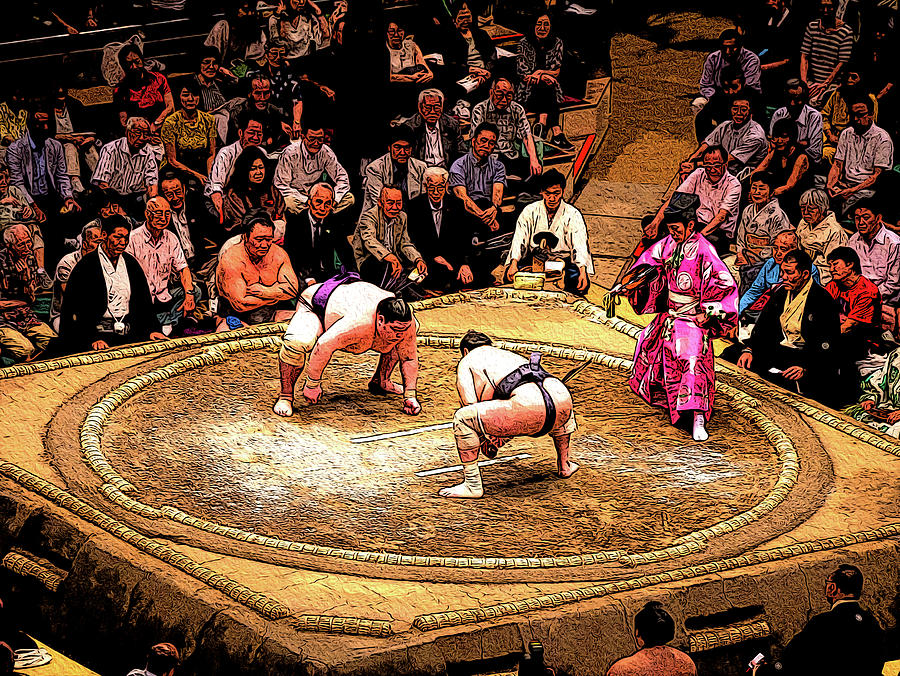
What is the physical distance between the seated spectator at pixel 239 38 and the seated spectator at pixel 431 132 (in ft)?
3.73

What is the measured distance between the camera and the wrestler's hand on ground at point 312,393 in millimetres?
8062

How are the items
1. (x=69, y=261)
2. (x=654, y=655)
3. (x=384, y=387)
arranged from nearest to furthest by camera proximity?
(x=654, y=655) → (x=384, y=387) → (x=69, y=261)

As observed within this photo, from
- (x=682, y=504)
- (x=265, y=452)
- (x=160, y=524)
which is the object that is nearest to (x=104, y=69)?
(x=265, y=452)

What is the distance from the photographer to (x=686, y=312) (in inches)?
313

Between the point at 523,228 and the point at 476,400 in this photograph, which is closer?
the point at 476,400

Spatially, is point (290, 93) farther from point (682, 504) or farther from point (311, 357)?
point (682, 504)

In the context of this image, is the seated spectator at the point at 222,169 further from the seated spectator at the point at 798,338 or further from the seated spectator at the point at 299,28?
the seated spectator at the point at 798,338

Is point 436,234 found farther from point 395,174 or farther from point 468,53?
point 468,53

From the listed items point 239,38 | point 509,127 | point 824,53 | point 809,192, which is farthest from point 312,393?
point 824,53

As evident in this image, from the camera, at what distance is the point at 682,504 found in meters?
7.09

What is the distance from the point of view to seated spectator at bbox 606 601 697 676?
19.6 feet

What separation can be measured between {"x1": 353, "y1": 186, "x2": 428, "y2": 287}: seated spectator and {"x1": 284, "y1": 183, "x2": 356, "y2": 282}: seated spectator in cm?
10

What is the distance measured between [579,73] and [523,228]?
226 centimetres

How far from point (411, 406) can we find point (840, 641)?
8.71 feet
